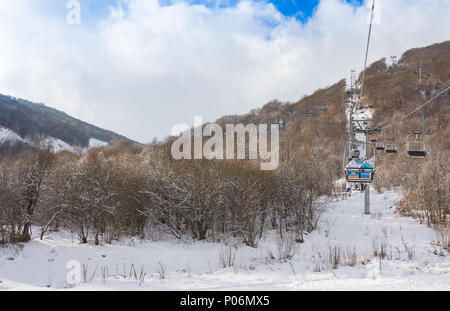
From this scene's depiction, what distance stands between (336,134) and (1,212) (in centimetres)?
5200

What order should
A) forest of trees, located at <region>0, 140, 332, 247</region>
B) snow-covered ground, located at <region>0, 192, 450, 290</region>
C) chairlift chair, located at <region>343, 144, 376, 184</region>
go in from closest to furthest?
snow-covered ground, located at <region>0, 192, 450, 290</region> → chairlift chair, located at <region>343, 144, 376, 184</region> → forest of trees, located at <region>0, 140, 332, 247</region>

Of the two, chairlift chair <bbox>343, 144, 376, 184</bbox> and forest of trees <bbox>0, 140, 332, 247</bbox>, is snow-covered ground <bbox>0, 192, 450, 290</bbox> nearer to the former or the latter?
forest of trees <bbox>0, 140, 332, 247</bbox>

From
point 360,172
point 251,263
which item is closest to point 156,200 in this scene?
point 251,263

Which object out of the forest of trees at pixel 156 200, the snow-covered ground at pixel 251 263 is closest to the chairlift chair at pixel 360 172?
the snow-covered ground at pixel 251 263

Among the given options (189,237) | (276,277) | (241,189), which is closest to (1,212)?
(189,237)

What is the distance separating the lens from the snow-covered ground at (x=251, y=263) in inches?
279

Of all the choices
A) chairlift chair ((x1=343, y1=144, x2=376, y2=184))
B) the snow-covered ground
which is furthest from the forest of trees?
chairlift chair ((x1=343, y1=144, x2=376, y2=184))

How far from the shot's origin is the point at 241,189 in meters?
12.9

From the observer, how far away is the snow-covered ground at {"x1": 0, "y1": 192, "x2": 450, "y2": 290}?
709cm

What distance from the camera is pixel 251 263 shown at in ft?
31.4

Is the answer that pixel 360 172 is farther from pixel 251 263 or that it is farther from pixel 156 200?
pixel 156 200

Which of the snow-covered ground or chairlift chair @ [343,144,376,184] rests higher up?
chairlift chair @ [343,144,376,184]
